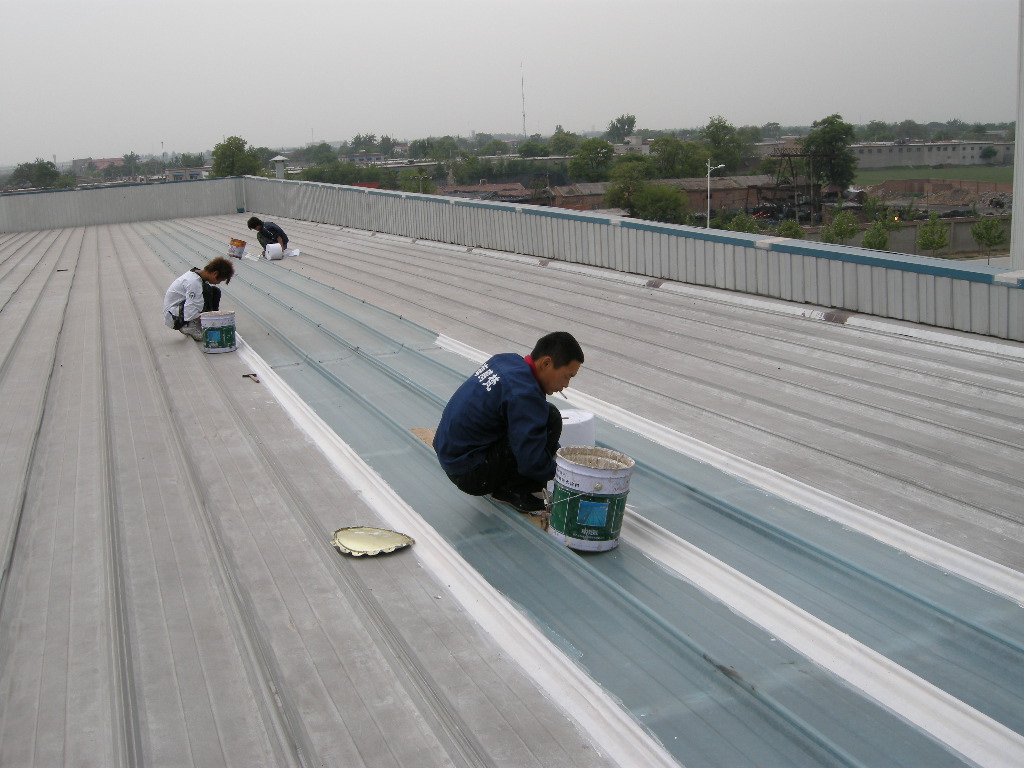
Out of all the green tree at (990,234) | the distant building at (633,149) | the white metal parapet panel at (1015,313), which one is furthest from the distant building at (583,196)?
the white metal parapet panel at (1015,313)

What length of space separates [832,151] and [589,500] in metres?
68.4

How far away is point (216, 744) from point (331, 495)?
2011mm

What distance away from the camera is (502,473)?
414 cm

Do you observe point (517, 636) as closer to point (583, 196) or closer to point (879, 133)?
point (583, 196)

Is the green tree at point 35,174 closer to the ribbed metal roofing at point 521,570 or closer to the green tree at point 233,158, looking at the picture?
the green tree at point 233,158

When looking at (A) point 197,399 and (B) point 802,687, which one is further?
(A) point 197,399

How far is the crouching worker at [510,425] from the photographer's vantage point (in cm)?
382

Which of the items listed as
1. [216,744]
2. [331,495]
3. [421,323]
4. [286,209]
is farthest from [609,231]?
[286,209]

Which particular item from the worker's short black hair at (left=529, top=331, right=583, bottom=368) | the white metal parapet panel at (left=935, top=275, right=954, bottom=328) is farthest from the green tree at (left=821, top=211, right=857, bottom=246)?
the worker's short black hair at (left=529, top=331, right=583, bottom=368)

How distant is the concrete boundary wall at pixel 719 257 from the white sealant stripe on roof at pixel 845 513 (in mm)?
2985

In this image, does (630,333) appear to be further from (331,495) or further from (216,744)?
(216,744)

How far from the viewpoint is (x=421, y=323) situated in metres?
8.80

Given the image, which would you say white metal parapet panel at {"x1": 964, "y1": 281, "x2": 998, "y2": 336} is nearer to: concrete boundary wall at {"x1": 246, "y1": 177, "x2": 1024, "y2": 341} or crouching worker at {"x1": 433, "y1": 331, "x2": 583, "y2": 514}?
concrete boundary wall at {"x1": 246, "y1": 177, "x2": 1024, "y2": 341}

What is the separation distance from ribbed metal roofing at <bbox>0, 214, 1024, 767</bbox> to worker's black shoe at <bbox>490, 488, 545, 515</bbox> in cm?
6
